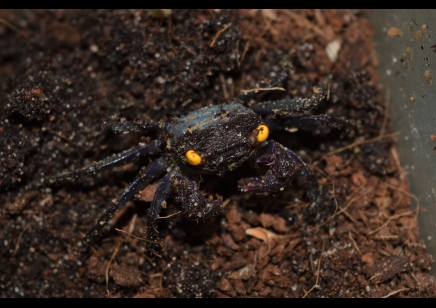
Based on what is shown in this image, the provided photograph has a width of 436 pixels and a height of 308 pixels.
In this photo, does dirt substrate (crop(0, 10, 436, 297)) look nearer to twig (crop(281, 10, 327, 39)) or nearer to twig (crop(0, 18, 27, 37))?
twig (crop(281, 10, 327, 39))

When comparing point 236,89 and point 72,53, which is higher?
point 72,53

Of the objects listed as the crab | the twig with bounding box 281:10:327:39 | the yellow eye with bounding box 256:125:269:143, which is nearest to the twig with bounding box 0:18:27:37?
the crab

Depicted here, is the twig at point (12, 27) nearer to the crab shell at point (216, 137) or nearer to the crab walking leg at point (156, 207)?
the crab shell at point (216, 137)

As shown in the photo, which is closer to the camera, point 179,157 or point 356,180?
point 179,157

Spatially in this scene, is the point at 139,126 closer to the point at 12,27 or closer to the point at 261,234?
the point at 261,234

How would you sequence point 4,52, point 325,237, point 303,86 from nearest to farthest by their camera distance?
point 325,237
point 303,86
point 4,52

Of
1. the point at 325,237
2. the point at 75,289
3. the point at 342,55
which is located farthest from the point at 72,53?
the point at 325,237
